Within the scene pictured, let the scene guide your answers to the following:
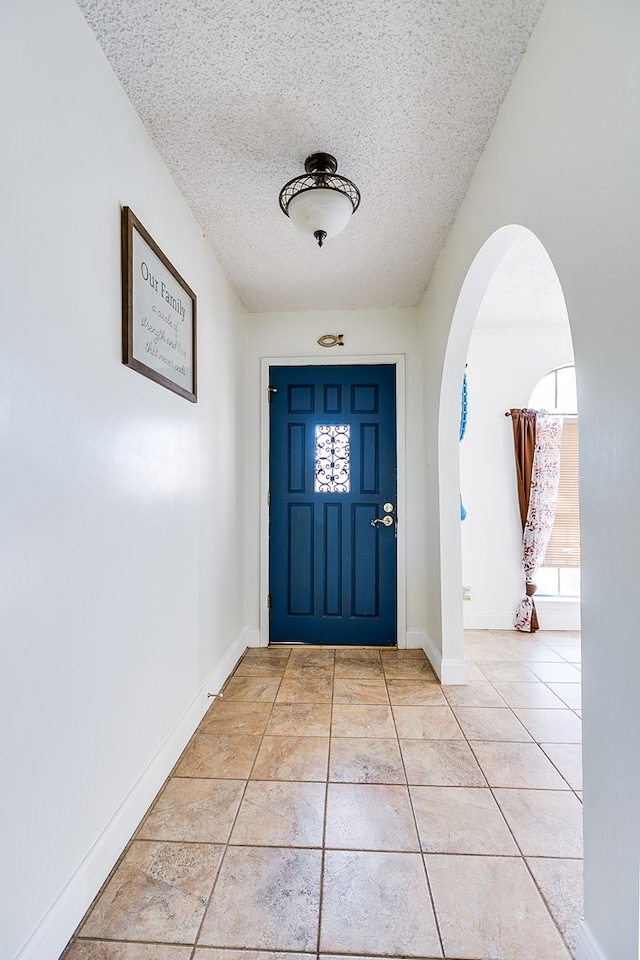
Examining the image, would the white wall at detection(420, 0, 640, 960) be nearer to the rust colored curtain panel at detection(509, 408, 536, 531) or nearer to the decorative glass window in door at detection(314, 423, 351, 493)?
the decorative glass window in door at detection(314, 423, 351, 493)

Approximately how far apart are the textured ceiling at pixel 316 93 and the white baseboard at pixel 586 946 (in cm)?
229

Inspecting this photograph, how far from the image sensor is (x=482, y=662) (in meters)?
3.27

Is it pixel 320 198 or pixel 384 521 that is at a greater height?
pixel 320 198

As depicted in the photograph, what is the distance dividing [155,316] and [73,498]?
878 millimetres

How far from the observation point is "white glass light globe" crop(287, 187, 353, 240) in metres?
2.02

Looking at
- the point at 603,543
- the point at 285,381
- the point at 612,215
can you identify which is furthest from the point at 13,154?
the point at 285,381

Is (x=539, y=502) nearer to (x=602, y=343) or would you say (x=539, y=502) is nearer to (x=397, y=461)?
(x=397, y=461)

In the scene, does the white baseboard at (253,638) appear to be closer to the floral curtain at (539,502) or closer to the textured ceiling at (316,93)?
the floral curtain at (539,502)

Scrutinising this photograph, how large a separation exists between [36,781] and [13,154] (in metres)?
1.35

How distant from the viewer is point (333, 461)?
12.1ft

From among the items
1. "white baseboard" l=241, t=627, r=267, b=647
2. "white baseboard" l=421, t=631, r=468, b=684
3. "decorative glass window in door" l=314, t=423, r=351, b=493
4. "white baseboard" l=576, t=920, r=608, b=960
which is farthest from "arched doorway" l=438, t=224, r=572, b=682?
"white baseboard" l=576, t=920, r=608, b=960

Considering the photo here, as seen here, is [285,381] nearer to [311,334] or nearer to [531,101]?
[311,334]

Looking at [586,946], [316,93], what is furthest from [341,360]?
[586,946]

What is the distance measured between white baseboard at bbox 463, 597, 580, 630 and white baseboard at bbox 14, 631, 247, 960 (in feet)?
8.27
